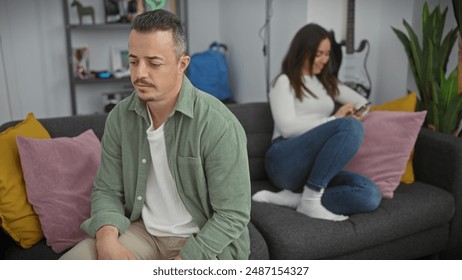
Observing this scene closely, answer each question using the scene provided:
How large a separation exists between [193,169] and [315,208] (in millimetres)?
573

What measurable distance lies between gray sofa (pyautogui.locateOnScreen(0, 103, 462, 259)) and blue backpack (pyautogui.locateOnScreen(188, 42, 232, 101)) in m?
0.17

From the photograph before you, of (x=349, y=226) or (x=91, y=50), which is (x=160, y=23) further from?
(x=91, y=50)

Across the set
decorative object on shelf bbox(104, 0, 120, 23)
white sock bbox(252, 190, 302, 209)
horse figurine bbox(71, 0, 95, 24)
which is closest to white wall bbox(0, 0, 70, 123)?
horse figurine bbox(71, 0, 95, 24)

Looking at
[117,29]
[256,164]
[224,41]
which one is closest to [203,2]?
[224,41]

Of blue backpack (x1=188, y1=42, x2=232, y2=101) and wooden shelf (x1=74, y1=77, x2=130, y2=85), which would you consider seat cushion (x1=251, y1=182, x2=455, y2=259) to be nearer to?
blue backpack (x1=188, y1=42, x2=232, y2=101)

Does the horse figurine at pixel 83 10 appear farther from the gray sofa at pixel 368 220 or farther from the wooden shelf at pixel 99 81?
the gray sofa at pixel 368 220

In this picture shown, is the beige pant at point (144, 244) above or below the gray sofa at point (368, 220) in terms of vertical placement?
above

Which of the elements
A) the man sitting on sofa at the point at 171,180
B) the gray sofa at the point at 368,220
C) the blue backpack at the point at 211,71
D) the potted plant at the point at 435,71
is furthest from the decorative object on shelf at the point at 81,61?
the man sitting on sofa at the point at 171,180

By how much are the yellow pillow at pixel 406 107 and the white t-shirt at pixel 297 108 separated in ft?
0.75

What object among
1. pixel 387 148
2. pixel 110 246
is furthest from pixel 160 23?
pixel 387 148

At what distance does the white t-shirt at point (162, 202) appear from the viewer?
30.4 inches

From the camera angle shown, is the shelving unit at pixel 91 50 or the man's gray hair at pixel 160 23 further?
the shelving unit at pixel 91 50

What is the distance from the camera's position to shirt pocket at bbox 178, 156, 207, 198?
75 cm
